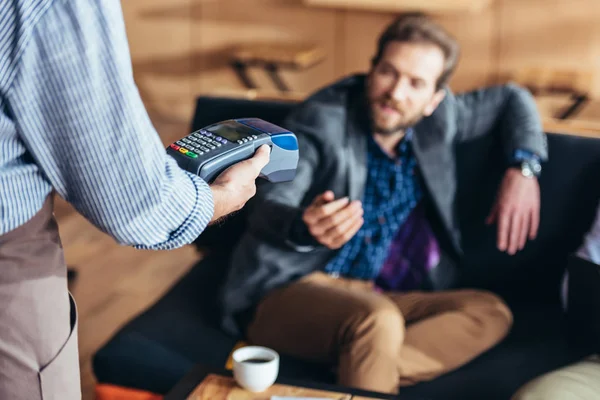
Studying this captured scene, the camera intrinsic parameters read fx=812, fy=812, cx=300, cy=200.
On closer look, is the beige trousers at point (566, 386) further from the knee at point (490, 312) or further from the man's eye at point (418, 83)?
the man's eye at point (418, 83)

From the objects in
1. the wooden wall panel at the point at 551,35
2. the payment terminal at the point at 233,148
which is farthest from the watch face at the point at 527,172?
the wooden wall panel at the point at 551,35

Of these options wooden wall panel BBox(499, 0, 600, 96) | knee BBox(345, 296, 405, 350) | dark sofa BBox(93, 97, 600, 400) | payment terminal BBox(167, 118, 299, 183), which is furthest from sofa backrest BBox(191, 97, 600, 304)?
wooden wall panel BBox(499, 0, 600, 96)

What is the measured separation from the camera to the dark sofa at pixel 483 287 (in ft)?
6.00

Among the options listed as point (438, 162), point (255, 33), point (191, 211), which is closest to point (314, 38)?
point (255, 33)

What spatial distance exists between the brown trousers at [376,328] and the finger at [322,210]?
26 centimetres

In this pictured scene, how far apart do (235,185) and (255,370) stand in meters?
0.51

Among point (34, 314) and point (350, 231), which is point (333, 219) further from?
point (34, 314)

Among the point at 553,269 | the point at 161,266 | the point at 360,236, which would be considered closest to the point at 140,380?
the point at 360,236

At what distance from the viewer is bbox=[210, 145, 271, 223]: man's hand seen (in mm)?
1035

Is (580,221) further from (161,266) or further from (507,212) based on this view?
(161,266)

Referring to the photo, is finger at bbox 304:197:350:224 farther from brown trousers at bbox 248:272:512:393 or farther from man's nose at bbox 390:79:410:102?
man's nose at bbox 390:79:410:102

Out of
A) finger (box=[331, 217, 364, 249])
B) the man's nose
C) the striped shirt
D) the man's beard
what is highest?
the striped shirt

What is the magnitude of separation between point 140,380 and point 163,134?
280cm

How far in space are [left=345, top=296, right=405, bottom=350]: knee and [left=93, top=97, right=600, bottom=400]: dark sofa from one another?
0.12 meters
